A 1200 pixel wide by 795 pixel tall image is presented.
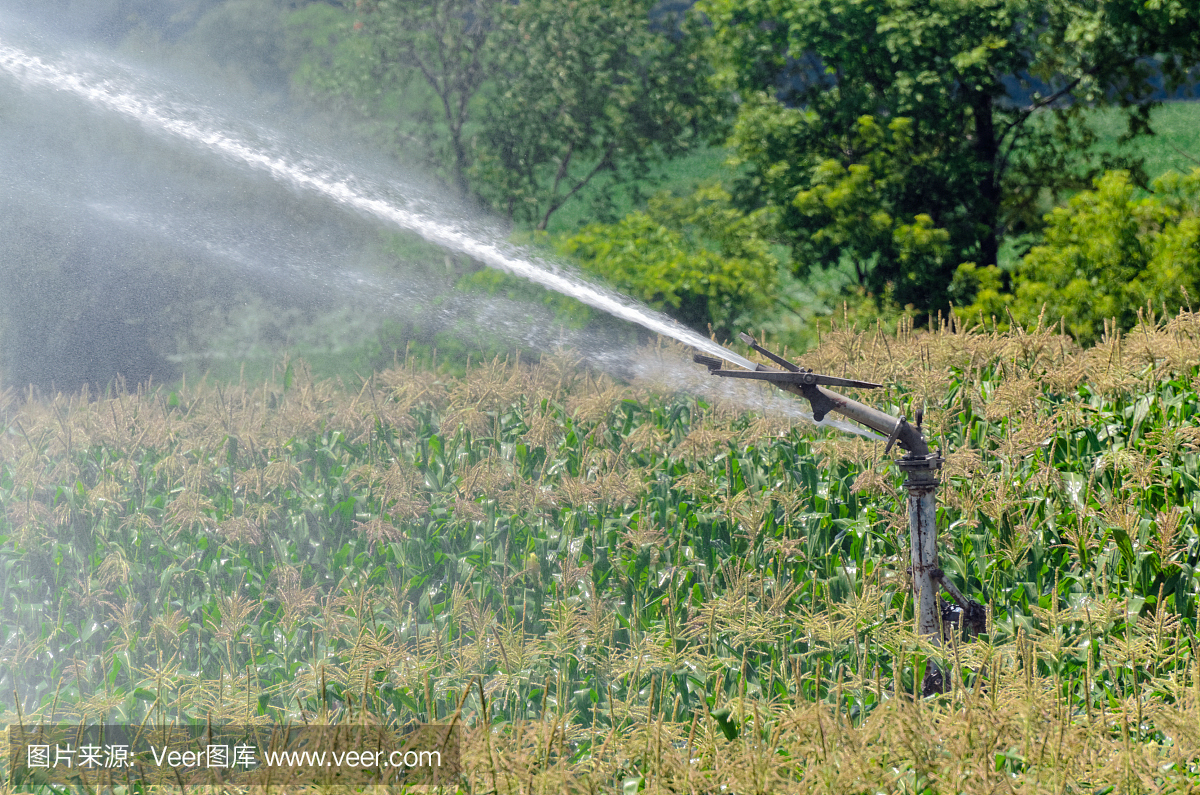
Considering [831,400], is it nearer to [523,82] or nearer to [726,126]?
[523,82]

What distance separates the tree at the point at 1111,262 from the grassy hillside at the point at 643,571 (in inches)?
158

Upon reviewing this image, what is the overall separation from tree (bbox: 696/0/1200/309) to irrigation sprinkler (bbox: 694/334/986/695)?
1368 cm

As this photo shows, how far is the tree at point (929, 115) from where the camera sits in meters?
18.0

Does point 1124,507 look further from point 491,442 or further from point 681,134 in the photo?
point 681,134

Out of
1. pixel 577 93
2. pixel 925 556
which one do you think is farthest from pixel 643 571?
pixel 577 93

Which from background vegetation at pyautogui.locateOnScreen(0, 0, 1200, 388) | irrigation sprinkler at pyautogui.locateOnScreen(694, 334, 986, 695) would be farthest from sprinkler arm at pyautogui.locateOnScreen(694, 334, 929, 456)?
background vegetation at pyautogui.locateOnScreen(0, 0, 1200, 388)

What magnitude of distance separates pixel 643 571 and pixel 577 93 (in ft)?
52.7

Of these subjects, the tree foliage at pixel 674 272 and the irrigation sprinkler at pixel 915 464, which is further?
the tree foliage at pixel 674 272

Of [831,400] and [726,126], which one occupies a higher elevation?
[726,126]

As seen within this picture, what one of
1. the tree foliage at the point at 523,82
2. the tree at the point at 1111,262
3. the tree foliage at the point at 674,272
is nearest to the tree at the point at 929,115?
the tree foliage at the point at 523,82

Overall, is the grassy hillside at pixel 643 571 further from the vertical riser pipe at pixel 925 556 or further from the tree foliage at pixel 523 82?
the tree foliage at pixel 523 82

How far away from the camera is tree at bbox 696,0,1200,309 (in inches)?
707

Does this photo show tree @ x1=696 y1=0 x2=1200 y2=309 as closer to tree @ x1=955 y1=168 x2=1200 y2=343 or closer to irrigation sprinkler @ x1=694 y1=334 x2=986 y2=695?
tree @ x1=955 y1=168 x2=1200 y2=343

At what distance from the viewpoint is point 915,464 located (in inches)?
179
